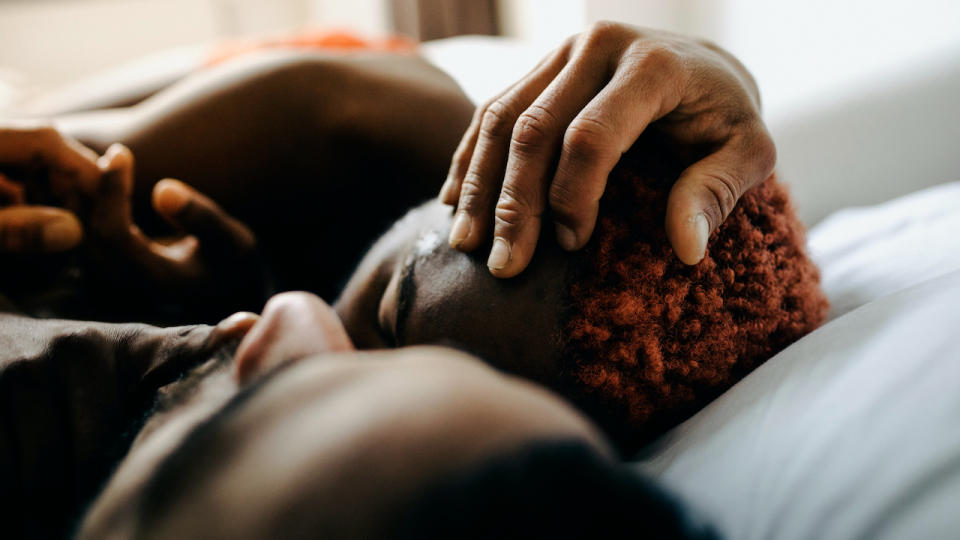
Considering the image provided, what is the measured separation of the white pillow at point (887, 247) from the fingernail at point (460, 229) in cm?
36

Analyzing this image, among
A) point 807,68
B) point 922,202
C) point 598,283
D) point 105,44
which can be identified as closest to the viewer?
point 598,283

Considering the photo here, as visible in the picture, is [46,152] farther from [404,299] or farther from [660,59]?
[660,59]

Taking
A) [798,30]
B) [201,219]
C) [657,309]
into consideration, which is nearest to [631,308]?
[657,309]

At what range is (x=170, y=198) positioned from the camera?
2.82ft

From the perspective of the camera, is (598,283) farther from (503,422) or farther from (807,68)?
(807,68)

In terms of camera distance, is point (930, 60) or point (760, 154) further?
point (930, 60)

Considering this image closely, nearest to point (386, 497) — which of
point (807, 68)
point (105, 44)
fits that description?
point (807, 68)

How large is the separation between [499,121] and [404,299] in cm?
17

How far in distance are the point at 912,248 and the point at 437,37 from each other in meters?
2.35

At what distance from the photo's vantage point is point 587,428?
0.32 m

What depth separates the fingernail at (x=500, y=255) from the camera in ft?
1.57

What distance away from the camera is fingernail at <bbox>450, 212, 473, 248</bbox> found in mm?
511

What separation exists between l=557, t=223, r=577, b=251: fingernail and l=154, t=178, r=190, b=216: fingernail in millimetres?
599

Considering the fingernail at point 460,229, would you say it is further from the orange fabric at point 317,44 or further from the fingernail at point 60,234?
the orange fabric at point 317,44
